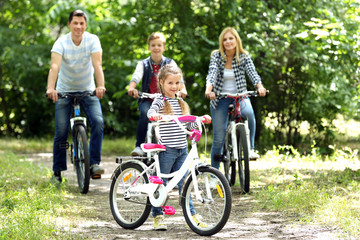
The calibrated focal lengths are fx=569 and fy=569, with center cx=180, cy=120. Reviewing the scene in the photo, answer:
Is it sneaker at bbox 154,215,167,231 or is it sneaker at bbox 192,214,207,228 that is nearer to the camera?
sneaker at bbox 192,214,207,228

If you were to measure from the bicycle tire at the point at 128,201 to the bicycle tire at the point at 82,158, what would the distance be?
145 cm

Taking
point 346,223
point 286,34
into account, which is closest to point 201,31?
point 286,34

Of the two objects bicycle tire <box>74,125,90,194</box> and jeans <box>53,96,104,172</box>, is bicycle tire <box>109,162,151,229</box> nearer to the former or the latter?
bicycle tire <box>74,125,90,194</box>

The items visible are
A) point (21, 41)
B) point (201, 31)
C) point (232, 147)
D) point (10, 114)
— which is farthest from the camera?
point (10, 114)

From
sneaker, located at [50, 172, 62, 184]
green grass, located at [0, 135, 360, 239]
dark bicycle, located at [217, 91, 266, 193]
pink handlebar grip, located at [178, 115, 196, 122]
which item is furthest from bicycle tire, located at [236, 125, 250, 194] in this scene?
sneaker, located at [50, 172, 62, 184]

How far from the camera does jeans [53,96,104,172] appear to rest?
6859mm

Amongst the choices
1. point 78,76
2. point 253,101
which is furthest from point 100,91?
point 253,101

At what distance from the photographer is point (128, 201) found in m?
5.17

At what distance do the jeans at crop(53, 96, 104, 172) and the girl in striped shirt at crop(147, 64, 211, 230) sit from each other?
6.43ft

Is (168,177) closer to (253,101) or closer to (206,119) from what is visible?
(206,119)

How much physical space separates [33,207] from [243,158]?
2411 millimetres

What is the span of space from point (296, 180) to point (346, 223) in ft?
6.82

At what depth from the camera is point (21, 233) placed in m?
4.37

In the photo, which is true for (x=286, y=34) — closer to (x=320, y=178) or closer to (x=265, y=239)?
(x=320, y=178)
